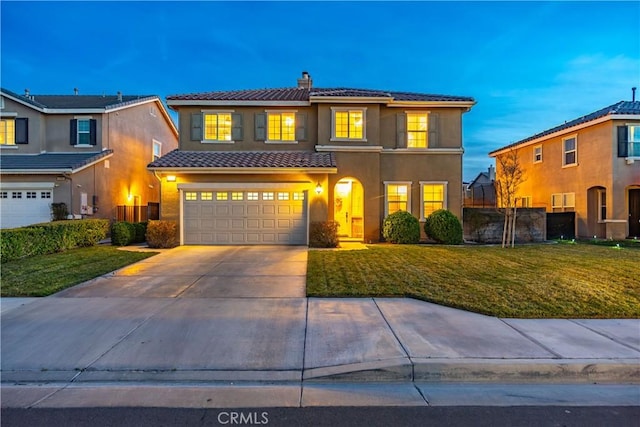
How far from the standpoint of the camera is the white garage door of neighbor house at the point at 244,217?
15.0m

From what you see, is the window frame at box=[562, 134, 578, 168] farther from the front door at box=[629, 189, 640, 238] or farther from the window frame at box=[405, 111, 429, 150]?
the window frame at box=[405, 111, 429, 150]

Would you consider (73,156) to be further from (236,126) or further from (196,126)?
(236,126)

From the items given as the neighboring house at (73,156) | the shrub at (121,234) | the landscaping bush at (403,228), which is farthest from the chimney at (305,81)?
the shrub at (121,234)

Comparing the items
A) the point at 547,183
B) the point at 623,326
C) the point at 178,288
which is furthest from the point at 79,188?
the point at 547,183

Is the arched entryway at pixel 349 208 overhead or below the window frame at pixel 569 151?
below

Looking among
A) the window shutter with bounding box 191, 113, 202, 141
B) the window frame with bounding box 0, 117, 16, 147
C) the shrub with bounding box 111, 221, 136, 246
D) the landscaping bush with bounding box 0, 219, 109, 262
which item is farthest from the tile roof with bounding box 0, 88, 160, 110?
the landscaping bush with bounding box 0, 219, 109, 262

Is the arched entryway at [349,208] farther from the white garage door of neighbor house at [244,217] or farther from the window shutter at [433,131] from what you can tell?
the window shutter at [433,131]

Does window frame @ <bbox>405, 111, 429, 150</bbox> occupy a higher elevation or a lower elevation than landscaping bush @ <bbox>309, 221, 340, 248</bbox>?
higher

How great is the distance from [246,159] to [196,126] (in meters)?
3.32

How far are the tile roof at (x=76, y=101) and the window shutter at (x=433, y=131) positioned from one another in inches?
624

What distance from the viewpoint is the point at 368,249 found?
13.7 meters

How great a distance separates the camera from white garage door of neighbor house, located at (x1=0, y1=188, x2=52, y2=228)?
1653 cm

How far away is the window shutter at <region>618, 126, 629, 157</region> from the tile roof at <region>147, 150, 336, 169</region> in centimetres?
1364

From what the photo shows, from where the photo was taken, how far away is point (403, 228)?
15.5 meters
